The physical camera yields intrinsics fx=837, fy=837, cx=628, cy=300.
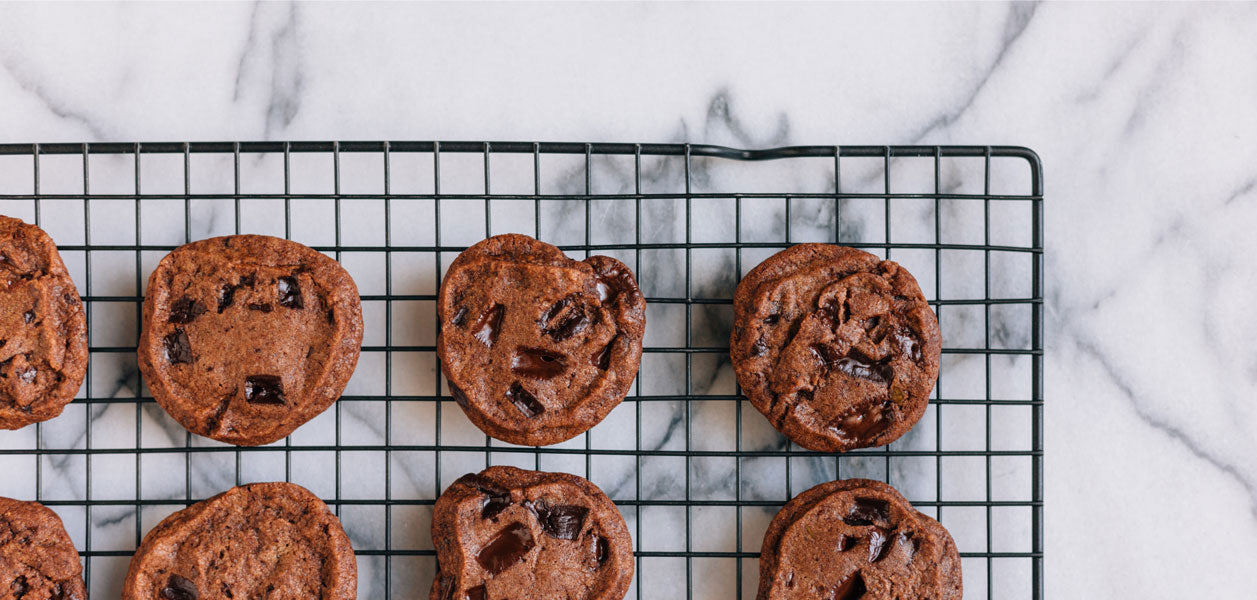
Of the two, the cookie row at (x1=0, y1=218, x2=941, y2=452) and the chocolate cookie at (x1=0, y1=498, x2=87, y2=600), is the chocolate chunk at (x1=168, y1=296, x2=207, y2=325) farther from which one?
the chocolate cookie at (x1=0, y1=498, x2=87, y2=600)

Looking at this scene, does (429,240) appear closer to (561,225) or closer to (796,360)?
(561,225)

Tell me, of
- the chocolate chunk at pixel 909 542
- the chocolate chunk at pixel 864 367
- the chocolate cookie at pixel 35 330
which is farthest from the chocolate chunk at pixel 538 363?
the chocolate cookie at pixel 35 330

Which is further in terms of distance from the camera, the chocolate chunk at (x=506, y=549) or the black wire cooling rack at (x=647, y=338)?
the black wire cooling rack at (x=647, y=338)

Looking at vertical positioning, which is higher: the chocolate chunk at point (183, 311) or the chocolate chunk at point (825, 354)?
the chocolate chunk at point (183, 311)

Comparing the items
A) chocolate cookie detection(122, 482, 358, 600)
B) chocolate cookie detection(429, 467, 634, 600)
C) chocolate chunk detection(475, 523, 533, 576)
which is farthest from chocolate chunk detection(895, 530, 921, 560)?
chocolate cookie detection(122, 482, 358, 600)

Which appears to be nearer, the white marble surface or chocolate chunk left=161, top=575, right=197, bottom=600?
chocolate chunk left=161, top=575, right=197, bottom=600

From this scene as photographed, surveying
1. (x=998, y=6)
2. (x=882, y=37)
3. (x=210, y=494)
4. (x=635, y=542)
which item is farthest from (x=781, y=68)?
(x=210, y=494)

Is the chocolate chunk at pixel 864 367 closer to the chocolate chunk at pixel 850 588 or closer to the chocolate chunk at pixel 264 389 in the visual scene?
the chocolate chunk at pixel 850 588
